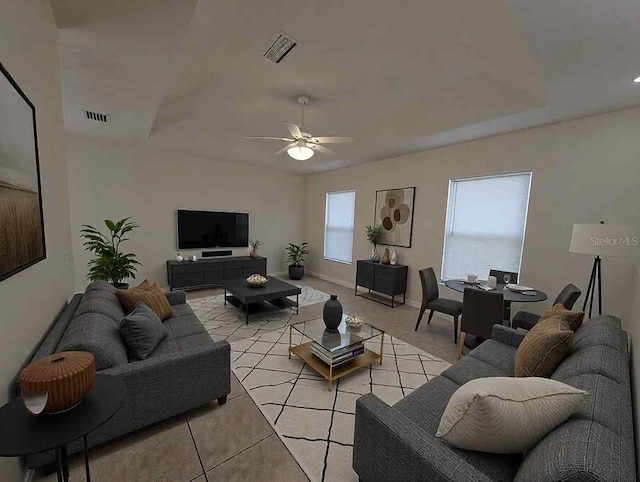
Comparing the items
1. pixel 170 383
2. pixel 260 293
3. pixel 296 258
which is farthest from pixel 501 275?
pixel 296 258

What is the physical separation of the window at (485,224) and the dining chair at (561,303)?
2.63 feet

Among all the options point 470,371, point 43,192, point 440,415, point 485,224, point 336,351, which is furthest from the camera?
point 485,224

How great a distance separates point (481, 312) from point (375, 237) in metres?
2.63

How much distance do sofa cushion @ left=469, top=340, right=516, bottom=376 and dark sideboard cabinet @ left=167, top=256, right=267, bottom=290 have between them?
4566 millimetres

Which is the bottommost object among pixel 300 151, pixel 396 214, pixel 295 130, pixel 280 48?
pixel 396 214

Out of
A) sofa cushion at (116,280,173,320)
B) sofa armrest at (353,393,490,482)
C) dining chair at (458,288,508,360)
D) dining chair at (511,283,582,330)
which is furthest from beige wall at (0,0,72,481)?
dining chair at (511,283,582,330)

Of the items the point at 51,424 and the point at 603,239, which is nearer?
the point at 51,424

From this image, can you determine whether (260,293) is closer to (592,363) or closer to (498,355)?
(498,355)

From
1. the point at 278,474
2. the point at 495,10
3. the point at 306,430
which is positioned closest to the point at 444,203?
the point at 495,10

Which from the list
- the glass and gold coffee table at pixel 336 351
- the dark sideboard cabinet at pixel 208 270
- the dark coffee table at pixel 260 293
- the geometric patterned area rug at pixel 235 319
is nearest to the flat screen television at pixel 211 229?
the dark sideboard cabinet at pixel 208 270

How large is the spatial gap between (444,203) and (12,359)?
474 centimetres

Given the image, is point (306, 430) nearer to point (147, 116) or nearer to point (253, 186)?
point (147, 116)

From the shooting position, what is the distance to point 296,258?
6.86 metres

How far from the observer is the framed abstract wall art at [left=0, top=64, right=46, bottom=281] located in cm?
111
